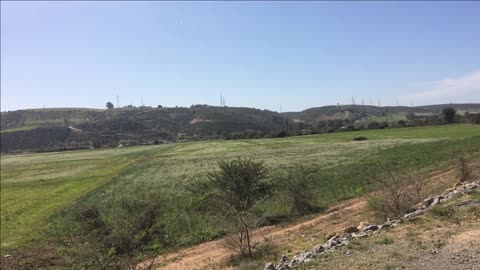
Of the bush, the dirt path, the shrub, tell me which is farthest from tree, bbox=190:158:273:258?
the bush

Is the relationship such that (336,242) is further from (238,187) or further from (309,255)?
(238,187)

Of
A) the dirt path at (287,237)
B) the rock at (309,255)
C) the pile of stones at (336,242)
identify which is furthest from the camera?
the dirt path at (287,237)

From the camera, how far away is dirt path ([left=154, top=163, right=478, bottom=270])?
16.1m

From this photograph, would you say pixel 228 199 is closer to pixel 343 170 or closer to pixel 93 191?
pixel 343 170

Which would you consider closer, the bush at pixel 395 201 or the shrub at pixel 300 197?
the bush at pixel 395 201

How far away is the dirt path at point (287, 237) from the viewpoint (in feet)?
52.9

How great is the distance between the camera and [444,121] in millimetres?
125125

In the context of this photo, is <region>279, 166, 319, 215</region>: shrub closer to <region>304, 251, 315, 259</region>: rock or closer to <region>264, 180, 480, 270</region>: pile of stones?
<region>264, 180, 480, 270</region>: pile of stones

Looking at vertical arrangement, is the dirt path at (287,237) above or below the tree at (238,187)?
below

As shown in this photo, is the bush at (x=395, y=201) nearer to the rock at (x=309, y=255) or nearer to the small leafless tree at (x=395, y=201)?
the small leafless tree at (x=395, y=201)

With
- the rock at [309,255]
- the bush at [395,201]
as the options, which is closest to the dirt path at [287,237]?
the bush at [395,201]

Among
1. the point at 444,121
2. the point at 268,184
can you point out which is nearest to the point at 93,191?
the point at 268,184

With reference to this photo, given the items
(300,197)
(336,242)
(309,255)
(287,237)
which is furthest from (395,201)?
(300,197)

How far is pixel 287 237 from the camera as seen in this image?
1786 cm
